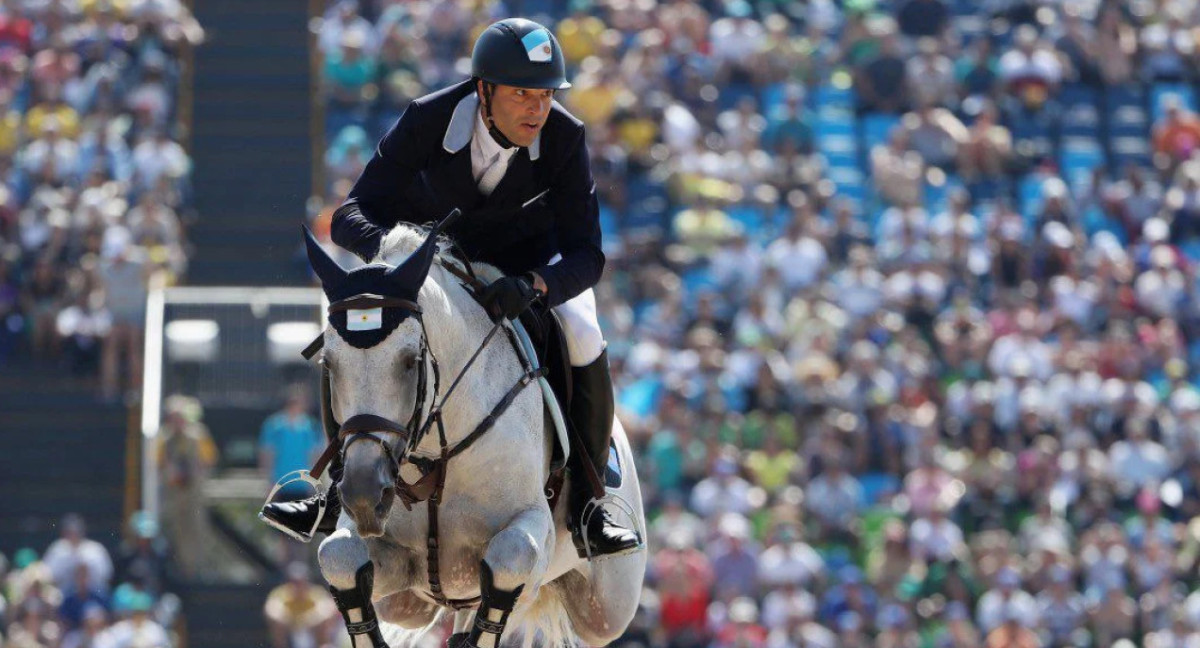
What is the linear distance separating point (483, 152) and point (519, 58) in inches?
18.9

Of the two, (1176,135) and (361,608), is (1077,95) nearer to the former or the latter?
(1176,135)

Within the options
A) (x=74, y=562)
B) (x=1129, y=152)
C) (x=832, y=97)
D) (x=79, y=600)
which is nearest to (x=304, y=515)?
(x=79, y=600)

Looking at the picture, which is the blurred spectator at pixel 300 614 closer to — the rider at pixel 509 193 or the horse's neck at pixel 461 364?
the rider at pixel 509 193

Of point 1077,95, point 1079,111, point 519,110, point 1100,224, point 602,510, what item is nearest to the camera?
point 519,110

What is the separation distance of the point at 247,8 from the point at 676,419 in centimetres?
889

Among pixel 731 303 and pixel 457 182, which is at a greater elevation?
pixel 457 182

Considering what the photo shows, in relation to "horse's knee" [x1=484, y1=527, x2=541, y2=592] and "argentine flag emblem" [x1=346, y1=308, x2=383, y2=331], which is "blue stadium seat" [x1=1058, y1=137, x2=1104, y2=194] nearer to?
"horse's knee" [x1=484, y1=527, x2=541, y2=592]

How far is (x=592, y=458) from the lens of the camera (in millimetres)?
10812

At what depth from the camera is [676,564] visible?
19.7 m

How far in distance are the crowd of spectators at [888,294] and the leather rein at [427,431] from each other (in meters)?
9.57

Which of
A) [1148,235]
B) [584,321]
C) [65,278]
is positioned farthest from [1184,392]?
[584,321]

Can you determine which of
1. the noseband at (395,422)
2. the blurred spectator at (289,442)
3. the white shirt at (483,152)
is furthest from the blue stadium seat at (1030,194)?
the noseband at (395,422)

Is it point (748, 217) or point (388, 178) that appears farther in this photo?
point (748, 217)

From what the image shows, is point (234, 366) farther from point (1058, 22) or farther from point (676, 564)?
point (1058, 22)
